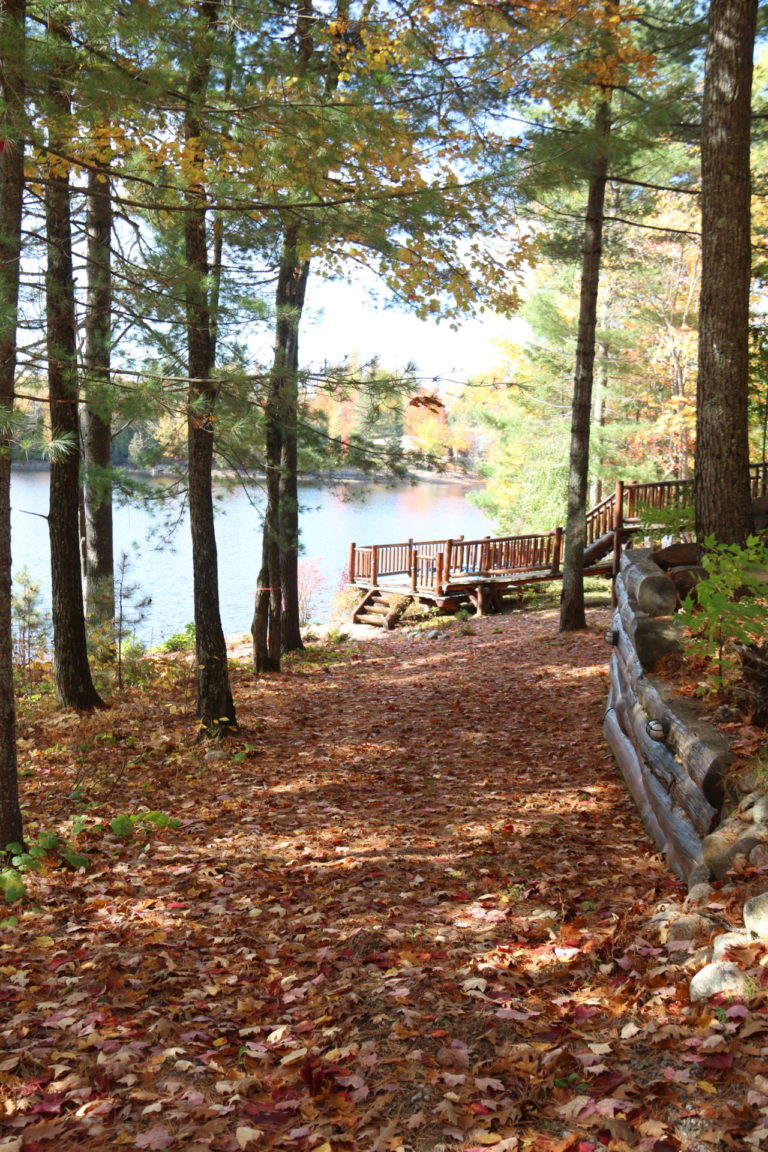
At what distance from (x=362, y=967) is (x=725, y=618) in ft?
8.24

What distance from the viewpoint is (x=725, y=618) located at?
14.3 ft

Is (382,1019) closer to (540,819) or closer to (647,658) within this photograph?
(540,819)

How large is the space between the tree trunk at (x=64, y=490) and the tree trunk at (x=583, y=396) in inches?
242

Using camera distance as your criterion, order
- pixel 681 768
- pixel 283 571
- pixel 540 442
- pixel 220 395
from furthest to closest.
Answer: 1. pixel 540 442
2. pixel 283 571
3. pixel 220 395
4. pixel 681 768

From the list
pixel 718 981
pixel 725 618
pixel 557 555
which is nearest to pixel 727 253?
pixel 725 618

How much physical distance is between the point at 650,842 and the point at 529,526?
20.7 m

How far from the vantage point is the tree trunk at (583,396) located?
10742 mm

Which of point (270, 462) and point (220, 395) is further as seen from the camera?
point (270, 462)

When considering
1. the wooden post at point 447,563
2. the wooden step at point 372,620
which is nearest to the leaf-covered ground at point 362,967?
the wooden post at point 447,563

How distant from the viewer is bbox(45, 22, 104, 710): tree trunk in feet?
25.0

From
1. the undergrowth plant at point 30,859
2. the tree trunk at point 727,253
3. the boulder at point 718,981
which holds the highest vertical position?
the tree trunk at point 727,253

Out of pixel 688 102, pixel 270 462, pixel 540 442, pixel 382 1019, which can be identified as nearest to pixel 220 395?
pixel 270 462

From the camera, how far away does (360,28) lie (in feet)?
29.6

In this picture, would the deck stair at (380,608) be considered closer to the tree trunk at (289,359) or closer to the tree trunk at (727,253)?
the tree trunk at (289,359)
